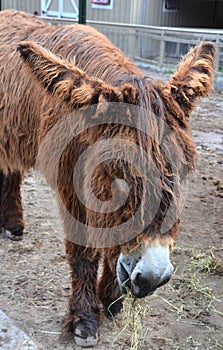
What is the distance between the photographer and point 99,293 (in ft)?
10.2

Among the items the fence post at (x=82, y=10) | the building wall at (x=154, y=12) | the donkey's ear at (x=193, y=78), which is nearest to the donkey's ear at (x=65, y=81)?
the donkey's ear at (x=193, y=78)

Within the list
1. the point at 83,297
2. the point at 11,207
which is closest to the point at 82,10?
the point at 11,207

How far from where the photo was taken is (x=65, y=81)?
220 cm

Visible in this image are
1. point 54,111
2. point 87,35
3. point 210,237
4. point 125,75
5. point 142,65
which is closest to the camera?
point 125,75

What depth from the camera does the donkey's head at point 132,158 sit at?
2.15 meters

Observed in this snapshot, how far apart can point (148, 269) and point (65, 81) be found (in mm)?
897

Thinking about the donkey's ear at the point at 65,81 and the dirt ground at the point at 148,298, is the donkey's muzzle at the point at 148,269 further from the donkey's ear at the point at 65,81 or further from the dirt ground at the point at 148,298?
the donkey's ear at the point at 65,81

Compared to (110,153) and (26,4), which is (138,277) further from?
(26,4)

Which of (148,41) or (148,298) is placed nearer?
(148,298)

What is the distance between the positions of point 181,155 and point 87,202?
1.71ft

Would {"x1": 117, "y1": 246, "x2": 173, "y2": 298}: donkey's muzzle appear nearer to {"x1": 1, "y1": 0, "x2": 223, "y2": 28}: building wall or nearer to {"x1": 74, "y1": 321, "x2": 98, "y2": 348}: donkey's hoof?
{"x1": 74, "y1": 321, "x2": 98, "y2": 348}: donkey's hoof

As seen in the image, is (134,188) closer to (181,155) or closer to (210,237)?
(181,155)

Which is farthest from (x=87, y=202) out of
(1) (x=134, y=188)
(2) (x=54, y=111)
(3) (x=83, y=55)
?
(3) (x=83, y=55)

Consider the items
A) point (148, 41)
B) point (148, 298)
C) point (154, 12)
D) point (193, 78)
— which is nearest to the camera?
point (193, 78)
